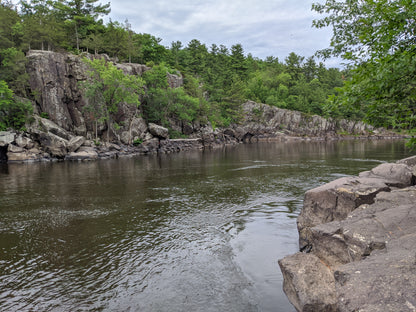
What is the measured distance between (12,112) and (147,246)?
46.8 meters

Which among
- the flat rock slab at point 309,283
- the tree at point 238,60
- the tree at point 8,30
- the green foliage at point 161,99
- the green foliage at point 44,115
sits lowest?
the flat rock slab at point 309,283

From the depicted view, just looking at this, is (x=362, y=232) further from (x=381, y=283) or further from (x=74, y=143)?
(x=74, y=143)

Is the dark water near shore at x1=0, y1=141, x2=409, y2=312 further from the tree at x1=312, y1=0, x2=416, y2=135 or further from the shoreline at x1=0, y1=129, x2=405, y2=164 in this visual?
the shoreline at x1=0, y1=129, x2=405, y2=164

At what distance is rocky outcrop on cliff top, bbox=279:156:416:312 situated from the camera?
5.01 metres

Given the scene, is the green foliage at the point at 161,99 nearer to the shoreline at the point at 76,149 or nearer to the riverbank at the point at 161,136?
the riverbank at the point at 161,136

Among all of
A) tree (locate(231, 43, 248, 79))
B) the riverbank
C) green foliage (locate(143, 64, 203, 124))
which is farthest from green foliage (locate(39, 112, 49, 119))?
tree (locate(231, 43, 248, 79))

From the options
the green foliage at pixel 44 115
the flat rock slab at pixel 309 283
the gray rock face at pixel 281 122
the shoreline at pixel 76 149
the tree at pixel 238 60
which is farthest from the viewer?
the tree at pixel 238 60

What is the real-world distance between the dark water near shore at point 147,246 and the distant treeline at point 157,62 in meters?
36.5

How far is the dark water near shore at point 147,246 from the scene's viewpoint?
25.6 feet

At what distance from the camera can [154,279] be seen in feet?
28.7

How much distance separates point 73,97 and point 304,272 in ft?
193

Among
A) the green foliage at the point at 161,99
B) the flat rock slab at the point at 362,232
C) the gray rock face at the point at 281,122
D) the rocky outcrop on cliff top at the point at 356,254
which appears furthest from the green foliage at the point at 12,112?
the gray rock face at the point at 281,122

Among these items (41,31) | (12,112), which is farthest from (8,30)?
(12,112)

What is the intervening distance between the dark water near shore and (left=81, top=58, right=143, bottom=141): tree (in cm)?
3214
